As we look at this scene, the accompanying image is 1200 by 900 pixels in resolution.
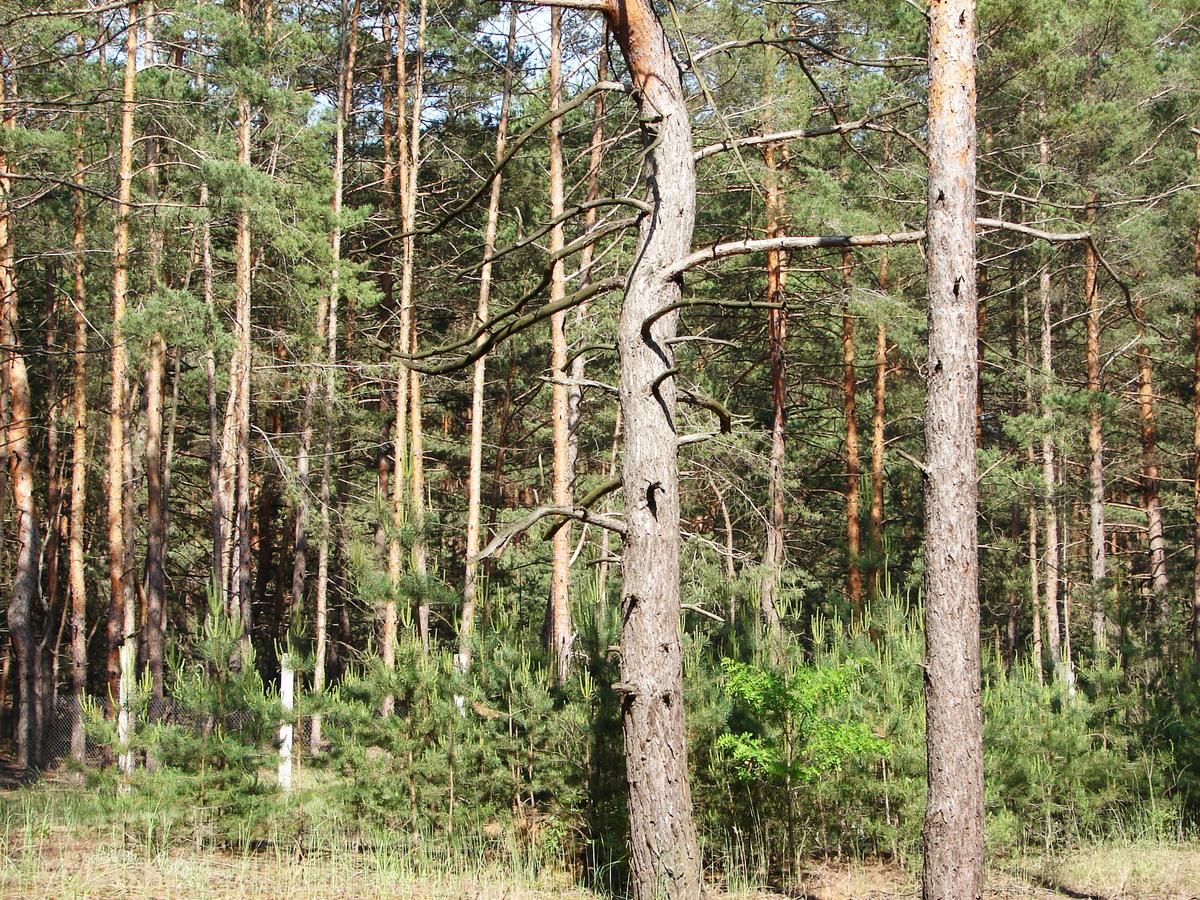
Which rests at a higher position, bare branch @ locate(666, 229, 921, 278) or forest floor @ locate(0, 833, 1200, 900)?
bare branch @ locate(666, 229, 921, 278)

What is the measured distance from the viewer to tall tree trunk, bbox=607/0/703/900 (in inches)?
217

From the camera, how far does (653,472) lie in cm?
567

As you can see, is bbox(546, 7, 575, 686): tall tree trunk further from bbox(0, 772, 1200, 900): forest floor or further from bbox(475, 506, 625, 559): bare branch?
bbox(475, 506, 625, 559): bare branch

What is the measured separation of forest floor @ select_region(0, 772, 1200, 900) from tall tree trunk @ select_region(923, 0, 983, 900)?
2364mm

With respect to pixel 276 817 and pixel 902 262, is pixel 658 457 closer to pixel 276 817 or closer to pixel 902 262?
pixel 276 817

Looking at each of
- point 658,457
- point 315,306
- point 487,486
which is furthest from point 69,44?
point 658,457

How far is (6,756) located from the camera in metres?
21.0

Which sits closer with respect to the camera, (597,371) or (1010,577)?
(597,371)

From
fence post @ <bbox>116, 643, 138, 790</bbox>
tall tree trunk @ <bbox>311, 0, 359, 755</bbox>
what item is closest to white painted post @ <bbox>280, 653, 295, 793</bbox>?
fence post @ <bbox>116, 643, 138, 790</bbox>

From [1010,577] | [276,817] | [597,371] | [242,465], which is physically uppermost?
[597,371]

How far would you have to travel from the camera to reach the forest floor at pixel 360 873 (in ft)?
23.2

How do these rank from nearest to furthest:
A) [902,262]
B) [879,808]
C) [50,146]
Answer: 1. [879,808]
2. [50,146]
3. [902,262]

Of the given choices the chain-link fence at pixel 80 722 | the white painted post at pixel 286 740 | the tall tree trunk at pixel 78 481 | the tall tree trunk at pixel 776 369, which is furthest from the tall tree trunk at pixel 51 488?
the white painted post at pixel 286 740

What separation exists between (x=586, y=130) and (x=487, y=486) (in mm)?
11190
